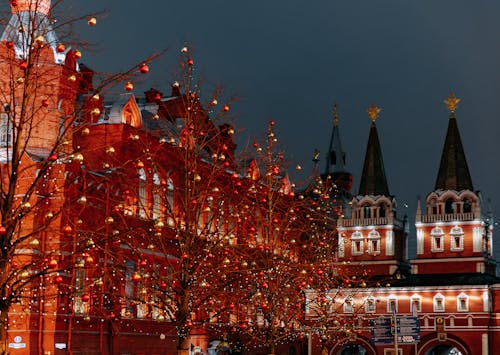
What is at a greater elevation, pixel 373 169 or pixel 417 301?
pixel 373 169

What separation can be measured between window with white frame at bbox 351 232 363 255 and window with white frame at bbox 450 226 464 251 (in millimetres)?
8166

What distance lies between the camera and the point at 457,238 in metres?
70.8

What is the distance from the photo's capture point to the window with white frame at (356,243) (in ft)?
246

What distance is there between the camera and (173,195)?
49.0m

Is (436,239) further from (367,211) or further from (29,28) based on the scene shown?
(29,28)

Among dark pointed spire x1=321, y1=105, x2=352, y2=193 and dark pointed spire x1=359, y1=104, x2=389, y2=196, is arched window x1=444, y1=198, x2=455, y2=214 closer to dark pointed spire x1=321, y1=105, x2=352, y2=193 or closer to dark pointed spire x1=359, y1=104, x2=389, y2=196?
dark pointed spire x1=359, y1=104, x2=389, y2=196

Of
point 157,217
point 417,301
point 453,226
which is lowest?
point 417,301

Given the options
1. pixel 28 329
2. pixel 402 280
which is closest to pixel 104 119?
pixel 28 329

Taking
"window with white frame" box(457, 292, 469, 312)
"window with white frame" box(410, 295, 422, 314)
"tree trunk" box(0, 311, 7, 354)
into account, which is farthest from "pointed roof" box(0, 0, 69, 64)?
"window with white frame" box(457, 292, 469, 312)

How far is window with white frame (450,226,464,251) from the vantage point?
232 ft

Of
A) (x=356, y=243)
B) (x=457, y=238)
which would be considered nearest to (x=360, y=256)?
(x=356, y=243)

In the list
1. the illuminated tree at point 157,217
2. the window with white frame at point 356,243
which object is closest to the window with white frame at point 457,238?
the window with white frame at point 356,243

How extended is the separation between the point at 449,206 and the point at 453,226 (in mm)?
2063

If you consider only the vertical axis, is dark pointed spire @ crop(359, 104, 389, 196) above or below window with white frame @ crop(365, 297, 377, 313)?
above
